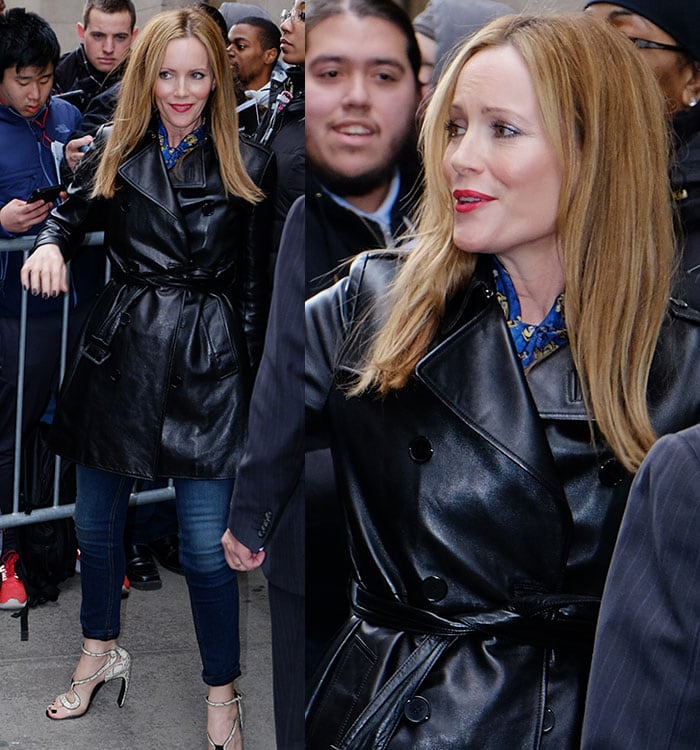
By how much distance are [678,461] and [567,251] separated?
35 centimetres

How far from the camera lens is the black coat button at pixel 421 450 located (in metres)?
1.30

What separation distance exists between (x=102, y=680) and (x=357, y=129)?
225cm

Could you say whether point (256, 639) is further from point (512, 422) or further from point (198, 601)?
point (512, 422)

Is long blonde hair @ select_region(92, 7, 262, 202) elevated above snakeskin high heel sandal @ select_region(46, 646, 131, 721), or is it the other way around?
long blonde hair @ select_region(92, 7, 262, 202)

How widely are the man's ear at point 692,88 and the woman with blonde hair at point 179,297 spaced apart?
5.95 feet

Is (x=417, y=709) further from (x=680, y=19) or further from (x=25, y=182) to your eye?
(x=25, y=182)

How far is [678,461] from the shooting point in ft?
2.94

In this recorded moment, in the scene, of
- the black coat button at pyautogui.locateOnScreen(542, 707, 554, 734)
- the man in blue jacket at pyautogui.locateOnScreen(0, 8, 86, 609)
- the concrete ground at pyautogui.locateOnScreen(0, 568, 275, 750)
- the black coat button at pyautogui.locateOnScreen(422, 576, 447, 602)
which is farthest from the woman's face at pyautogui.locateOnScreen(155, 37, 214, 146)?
the black coat button at pyautogui.locateOnScreen(542, 707, 554, 734)

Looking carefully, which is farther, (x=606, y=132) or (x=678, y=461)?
(x=606, y=132)

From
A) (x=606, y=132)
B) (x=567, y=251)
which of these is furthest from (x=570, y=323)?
(x=606, y=132)

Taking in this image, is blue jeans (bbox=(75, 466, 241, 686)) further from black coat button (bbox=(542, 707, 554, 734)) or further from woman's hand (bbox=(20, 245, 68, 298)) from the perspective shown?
black coat button (bbox=(542, 707, 554, 734))

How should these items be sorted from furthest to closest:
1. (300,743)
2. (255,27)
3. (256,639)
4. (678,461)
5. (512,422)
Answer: (256,639) → (255,27) → (300,743) → (512,422) → (678,461)

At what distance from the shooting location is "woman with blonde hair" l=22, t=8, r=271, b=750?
9.48ft

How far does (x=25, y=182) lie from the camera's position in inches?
138
